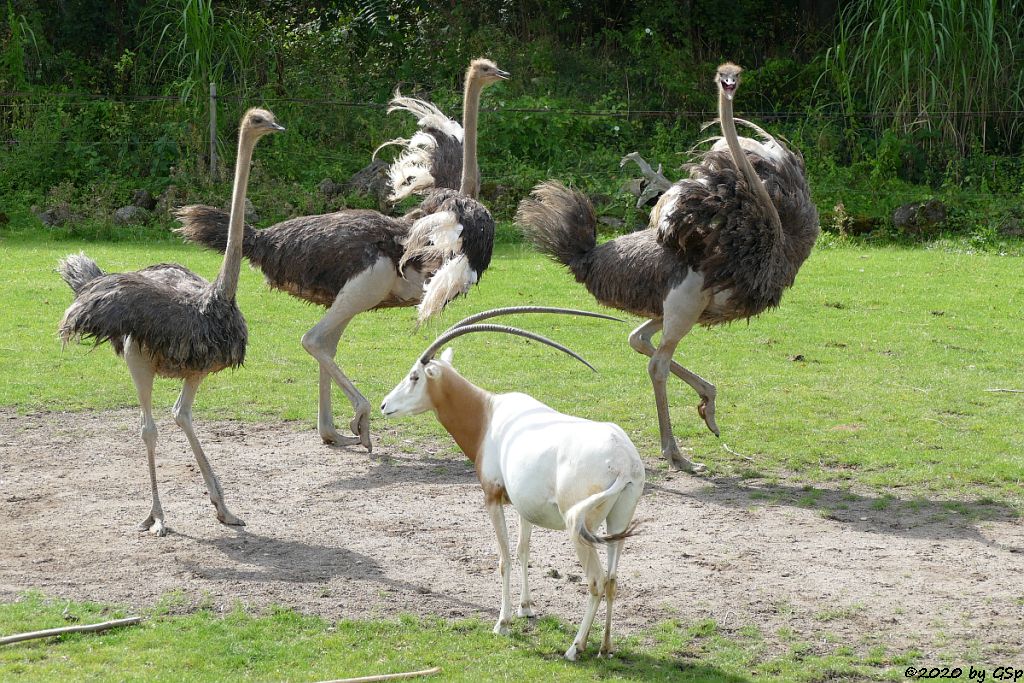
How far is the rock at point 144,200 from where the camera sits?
16828 millimetres

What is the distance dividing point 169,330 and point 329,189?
Answer: 10647mm

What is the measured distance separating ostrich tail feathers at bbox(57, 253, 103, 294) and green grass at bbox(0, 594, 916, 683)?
96.6 inches

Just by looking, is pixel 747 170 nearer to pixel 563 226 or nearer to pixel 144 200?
pixel 563 226

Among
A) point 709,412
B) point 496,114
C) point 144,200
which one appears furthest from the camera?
point 496,114

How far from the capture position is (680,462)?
7.79 meters

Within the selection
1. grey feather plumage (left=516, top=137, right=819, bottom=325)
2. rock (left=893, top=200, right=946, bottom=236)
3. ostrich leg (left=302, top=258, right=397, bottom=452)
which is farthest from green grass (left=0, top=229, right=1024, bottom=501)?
rock (left=893, top=200, right=946, bottom=236)

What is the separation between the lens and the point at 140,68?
20.2m

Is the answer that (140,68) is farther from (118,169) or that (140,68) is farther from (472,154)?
(472,154)

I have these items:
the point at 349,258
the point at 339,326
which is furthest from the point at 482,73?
the point at 339,326

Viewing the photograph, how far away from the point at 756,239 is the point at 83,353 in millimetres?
6045

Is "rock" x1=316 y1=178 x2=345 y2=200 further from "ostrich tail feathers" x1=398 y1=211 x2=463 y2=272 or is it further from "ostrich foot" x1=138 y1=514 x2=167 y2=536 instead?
"ostrich foot" x1=138 y1=514 x2=167 y2=536

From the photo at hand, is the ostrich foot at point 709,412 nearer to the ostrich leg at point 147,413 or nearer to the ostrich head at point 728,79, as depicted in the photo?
the ostrich head at point 728,79

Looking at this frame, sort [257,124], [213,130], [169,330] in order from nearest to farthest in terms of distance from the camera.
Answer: [169,330], [257,124], [213,130]

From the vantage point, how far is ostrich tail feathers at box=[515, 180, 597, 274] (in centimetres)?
848
